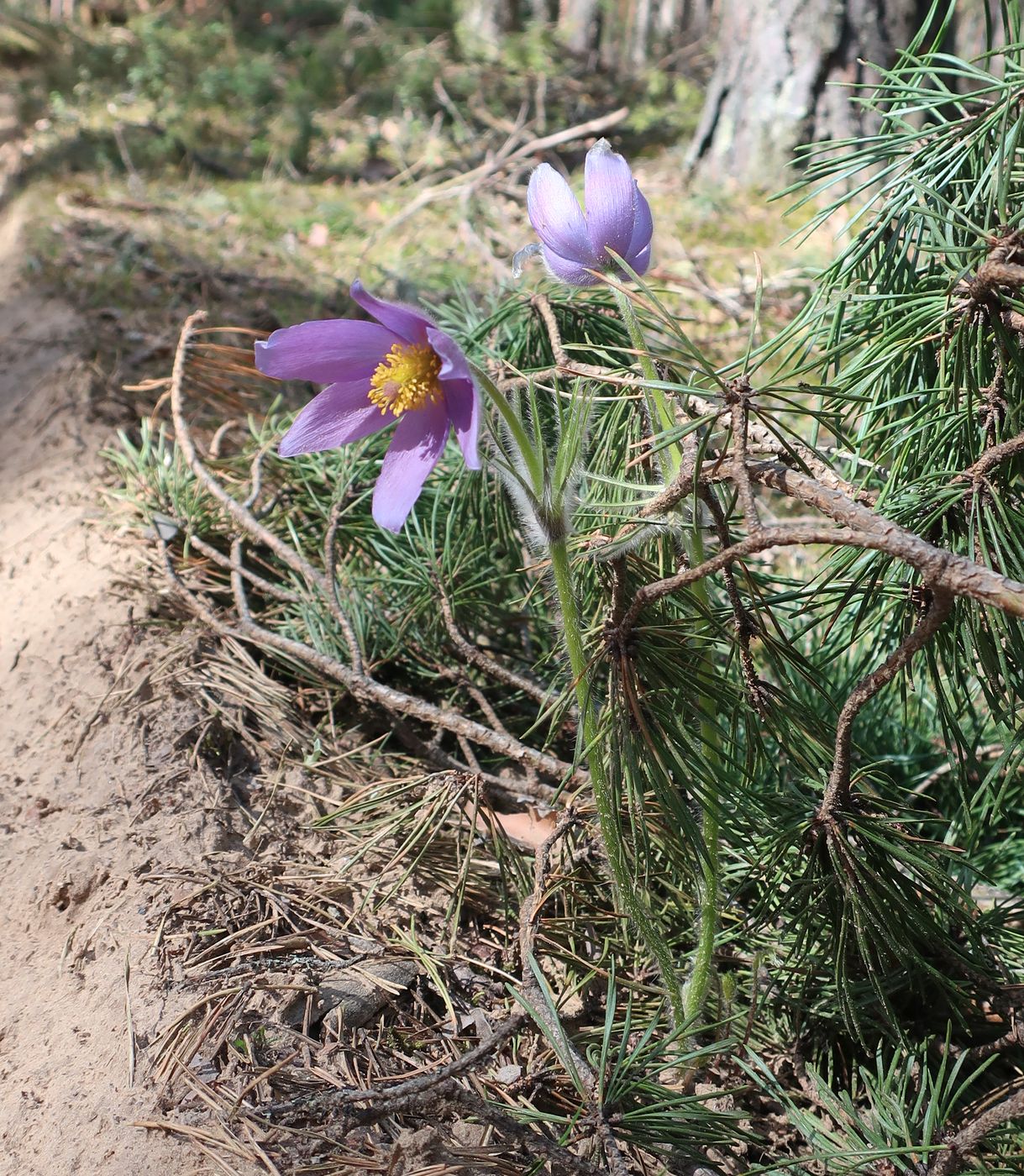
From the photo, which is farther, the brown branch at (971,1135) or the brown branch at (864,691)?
the brown branch at (971,1135)

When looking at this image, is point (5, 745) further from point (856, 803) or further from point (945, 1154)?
point (945, 1154)

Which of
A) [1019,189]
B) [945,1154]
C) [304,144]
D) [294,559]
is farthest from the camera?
[304,144]

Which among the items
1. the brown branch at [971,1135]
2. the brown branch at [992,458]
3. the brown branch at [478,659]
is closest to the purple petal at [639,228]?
the brown branch at [992,458]

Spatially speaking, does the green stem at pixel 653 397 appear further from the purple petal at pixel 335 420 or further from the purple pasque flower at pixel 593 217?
the purple petal at pixel 335 420

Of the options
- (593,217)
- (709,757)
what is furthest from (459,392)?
(709,757)

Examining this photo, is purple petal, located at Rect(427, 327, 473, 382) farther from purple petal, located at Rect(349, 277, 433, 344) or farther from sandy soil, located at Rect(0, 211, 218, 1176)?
sandy soil, located at Rect(0, 211, 218, 1176)

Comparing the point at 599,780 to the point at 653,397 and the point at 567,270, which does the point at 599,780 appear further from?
the point at 567,270

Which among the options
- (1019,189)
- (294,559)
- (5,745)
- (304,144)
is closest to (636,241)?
(1019,189)
